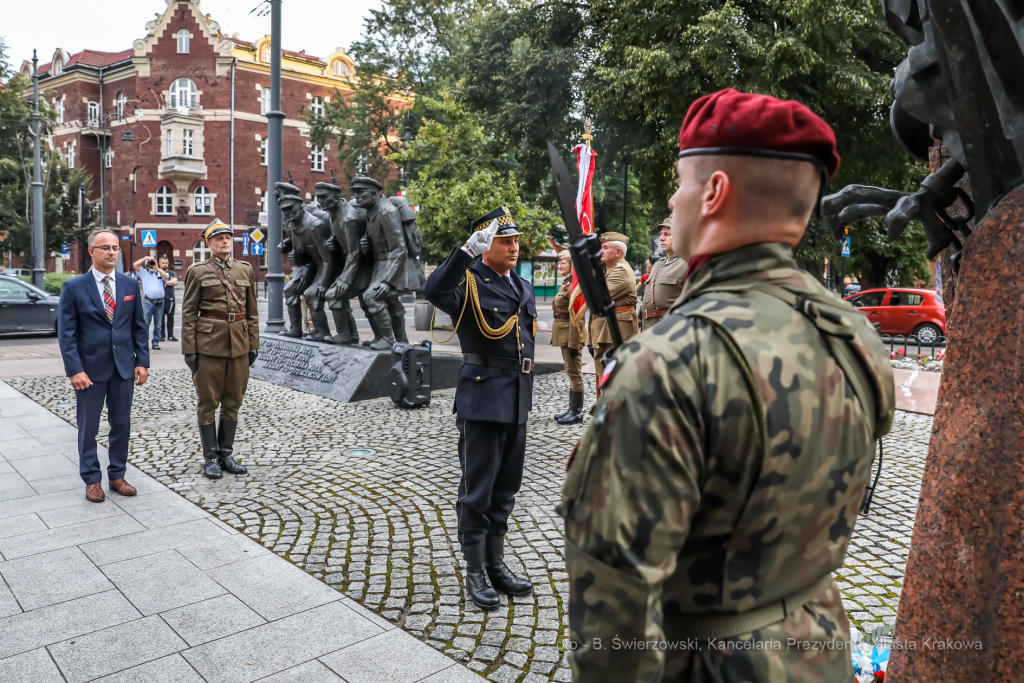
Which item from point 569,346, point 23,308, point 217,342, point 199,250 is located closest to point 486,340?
point 217,342

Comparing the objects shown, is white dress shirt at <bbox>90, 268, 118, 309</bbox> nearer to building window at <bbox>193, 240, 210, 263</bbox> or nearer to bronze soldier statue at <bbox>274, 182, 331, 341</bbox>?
bronze soldier statue at <bbox>274, 182, 331, 341</bbox>

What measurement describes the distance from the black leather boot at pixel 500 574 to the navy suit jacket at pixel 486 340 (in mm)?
669

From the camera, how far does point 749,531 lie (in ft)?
4.43

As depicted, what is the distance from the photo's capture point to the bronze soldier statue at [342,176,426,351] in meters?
10.6

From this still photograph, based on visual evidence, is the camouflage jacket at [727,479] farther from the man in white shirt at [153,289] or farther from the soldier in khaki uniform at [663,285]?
the man in white shirt at [153,289]

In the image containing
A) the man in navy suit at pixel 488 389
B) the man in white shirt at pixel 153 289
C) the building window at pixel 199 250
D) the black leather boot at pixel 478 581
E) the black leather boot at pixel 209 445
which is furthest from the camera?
the building window at pixel 199 250

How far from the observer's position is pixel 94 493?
564 centimetres

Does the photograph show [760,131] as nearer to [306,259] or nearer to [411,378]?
[411,378]

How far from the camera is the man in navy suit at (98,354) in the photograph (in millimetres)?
5695

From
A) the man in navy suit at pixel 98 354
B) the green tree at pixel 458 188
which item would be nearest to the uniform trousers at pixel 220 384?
the man in navy suit at pixel 98 354

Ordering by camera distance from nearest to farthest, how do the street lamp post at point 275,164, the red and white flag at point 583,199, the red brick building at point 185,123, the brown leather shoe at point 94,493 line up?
1. the brown leather shoe at point 94,493
2. the red and white flag at point 583,199
3. the street lamp post at point 275,164
4. the red brick building at point 185,123

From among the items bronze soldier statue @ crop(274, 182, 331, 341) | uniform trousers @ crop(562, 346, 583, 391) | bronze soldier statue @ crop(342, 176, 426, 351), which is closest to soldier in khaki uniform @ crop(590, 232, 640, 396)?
uniform trousers @ crop(562, 346, 583, 391)

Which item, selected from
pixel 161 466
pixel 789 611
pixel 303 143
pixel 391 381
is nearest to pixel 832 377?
pixel 789 611

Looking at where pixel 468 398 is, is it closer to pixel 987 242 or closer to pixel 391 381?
pixel 987 242
